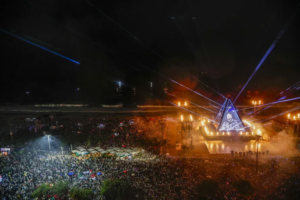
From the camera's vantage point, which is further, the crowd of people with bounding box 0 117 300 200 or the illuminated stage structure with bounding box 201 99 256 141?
the illuminated stage structure with bounding box 201 99 256 141

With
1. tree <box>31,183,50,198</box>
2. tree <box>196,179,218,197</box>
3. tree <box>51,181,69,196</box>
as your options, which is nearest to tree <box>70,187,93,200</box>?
tree <box>51,181,69,196</box>

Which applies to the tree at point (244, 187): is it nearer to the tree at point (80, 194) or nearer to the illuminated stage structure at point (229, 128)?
the tree at point (80, 194)

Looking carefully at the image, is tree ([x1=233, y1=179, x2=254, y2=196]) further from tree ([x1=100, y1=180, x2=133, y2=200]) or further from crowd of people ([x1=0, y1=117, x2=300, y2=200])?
tree ([x1=100, y1=180, x2=133, y2=200])

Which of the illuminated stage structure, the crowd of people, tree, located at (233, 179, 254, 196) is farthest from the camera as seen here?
the illuminated stage structure

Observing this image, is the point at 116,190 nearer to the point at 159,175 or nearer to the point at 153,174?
the point at 153,174

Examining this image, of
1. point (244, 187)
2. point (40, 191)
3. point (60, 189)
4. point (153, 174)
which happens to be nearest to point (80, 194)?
point (60, 189)

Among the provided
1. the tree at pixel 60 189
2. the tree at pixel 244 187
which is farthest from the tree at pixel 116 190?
A: the tree at pixel 244 187

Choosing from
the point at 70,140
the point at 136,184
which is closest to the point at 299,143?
the point at 136,184

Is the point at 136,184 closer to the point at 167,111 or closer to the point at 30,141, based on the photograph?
the point at 30,141
